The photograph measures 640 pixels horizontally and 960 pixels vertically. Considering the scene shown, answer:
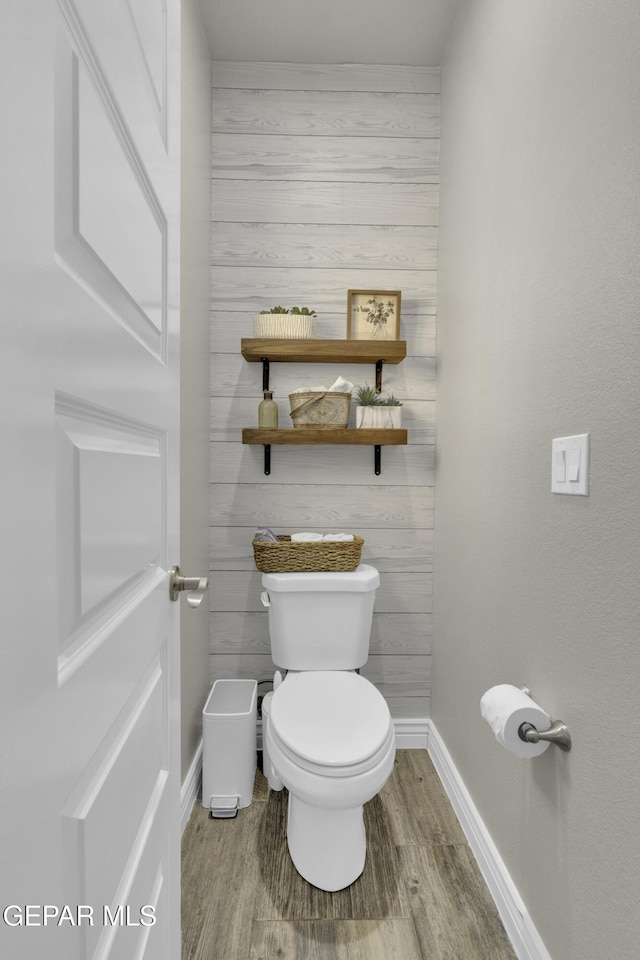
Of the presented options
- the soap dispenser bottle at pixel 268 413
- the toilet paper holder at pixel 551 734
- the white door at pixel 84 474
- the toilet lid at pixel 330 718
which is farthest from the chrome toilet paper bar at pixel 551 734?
the soap dispenser bottle at pixel 268 413

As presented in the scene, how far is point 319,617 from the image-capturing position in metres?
2.02

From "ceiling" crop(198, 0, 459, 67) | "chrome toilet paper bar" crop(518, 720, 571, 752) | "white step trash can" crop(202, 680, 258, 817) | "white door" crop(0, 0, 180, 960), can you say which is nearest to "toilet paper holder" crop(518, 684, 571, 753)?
"chrome toilet paper bar" crop(518, 720, 571, 752)

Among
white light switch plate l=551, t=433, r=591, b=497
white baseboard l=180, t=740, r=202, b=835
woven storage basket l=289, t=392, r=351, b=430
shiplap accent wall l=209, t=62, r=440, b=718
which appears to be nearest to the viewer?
white light switch plate l=551, t=433, r=591, b=497

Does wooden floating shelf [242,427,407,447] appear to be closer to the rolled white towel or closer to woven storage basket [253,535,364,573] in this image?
the rolled white towel

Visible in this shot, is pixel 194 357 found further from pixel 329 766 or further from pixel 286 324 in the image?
pixel 329 766

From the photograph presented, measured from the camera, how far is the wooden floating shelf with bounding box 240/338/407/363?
215 cm

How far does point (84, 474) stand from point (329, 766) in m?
1.12

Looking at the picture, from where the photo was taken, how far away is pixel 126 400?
2.33ft

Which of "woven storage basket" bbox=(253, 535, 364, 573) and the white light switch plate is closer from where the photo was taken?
the white light switch plate

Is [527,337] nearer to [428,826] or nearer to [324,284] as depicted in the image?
[324,284]

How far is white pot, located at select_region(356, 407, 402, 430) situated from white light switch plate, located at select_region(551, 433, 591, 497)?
3.23 feet

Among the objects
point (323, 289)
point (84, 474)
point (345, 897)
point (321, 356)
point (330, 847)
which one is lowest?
point (345, 897)

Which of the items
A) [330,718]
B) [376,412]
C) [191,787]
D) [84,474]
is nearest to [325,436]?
[376,412]

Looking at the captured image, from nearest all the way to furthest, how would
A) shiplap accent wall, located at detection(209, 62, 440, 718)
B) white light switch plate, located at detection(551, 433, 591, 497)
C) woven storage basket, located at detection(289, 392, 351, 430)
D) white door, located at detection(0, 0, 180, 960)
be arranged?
white door, located at detection(0, 0, 180, 960) < white light switch plate, located at detection(551, 433, 591, 497) < woven storage basket, located at detection(289, 392, 351, 430) < shiplap accent wall, located at detection(209, 62, 440, 718)
